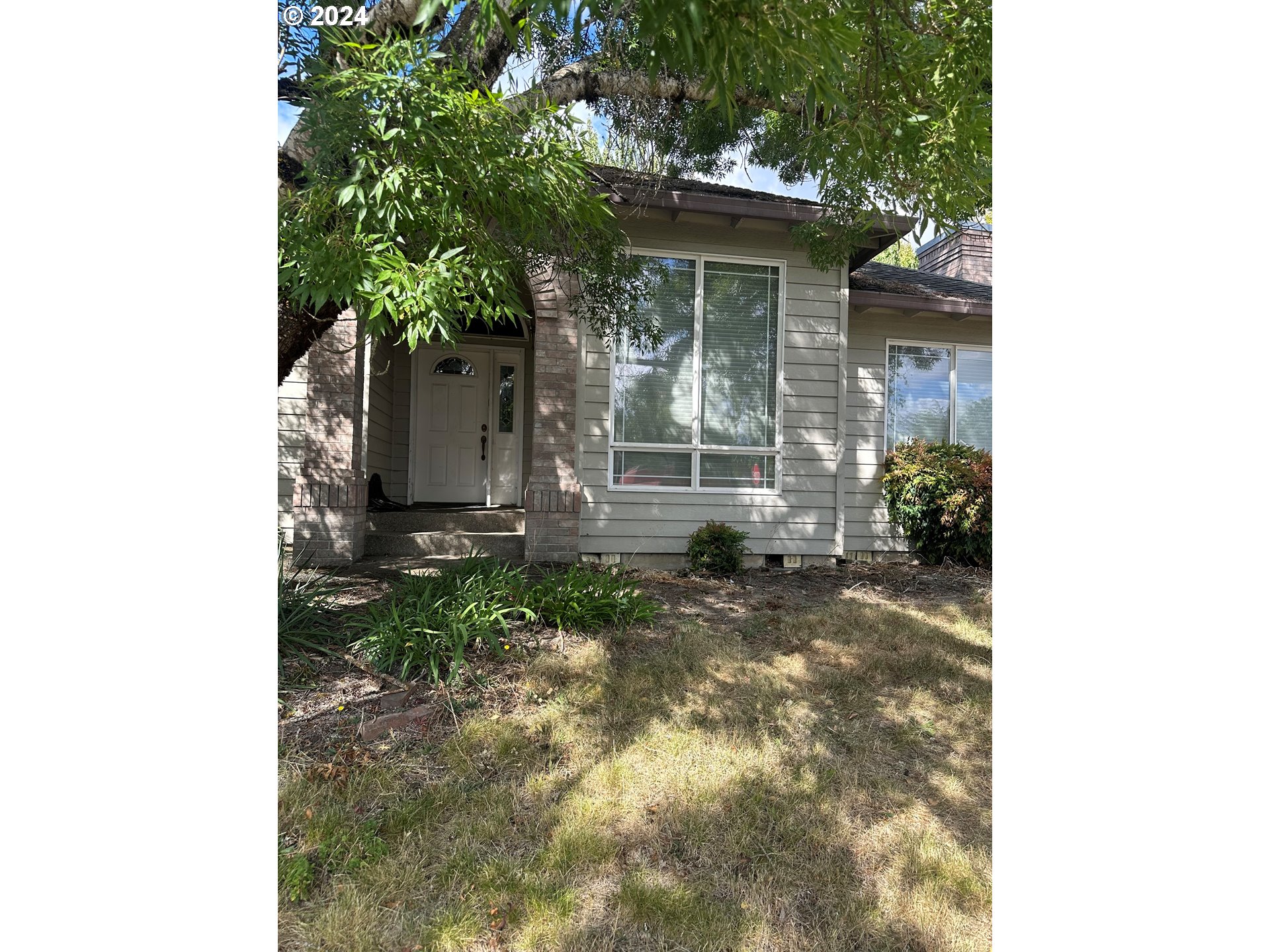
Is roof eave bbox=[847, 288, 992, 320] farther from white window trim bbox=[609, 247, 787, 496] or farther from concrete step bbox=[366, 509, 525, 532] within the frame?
concrete step bbox=[366, 509, 525, 532]

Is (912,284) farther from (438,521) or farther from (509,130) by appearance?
(509,130)

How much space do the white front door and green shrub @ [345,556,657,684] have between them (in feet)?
12.9

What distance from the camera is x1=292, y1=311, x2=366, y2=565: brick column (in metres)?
6.37

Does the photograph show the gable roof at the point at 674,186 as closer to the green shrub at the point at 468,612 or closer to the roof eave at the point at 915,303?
the roof eave at the point at 915,303

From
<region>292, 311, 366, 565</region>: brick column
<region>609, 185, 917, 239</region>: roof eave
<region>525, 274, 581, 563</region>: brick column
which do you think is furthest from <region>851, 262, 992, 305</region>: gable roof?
<region>292, 311, 366, 565</region>: brick column

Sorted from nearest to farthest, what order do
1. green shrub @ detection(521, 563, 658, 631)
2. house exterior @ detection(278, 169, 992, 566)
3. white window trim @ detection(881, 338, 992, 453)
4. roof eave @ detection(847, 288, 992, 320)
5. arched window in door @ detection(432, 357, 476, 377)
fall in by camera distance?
green shrub @ detection(521, 563, 658, 631) < house exterior @ detection(278, 169, 992, 566) < roof eave @ detection(847, 288, 992, 320) < white window trim @ detection(881, 338, 992, 453) < arched window in door @ detection(432, 357, 476, 377)

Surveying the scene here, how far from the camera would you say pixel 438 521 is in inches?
285

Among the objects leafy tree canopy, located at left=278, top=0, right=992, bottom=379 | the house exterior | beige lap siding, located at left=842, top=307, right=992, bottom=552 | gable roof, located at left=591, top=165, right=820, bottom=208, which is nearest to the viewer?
leafy tree canopy, located at left=278, top=0, right=992, bottom=379

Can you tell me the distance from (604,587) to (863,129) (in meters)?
3.20

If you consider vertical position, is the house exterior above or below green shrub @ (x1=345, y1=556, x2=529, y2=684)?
above

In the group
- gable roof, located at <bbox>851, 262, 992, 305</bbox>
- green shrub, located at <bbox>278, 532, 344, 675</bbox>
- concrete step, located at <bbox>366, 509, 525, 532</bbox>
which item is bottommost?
green shrub, located at <bbox>278, 532, 344, 675</bbox>

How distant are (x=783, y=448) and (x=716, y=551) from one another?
1.36 metres
